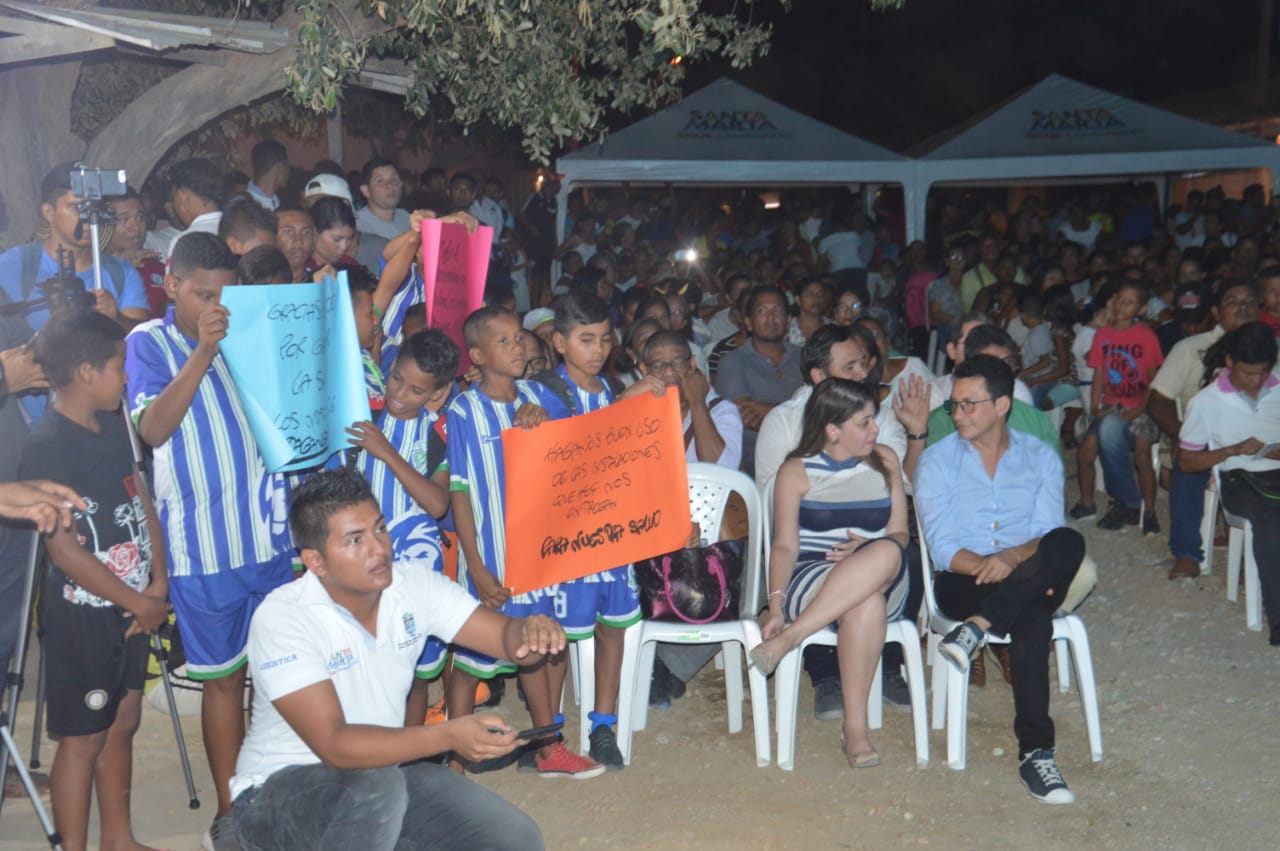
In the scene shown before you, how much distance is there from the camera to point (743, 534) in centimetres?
558

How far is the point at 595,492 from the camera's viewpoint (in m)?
4.69

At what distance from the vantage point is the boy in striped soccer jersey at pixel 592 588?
15.9 feet

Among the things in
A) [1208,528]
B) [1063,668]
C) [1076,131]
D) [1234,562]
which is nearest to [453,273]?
[1063,668]

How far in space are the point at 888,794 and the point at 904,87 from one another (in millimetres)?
32244

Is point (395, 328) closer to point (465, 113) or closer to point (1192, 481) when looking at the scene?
point (465, 113)

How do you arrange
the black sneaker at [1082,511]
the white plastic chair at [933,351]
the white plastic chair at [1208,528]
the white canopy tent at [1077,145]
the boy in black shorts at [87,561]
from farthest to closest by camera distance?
the white canopy tent at [1077,145] → the white plastic chair at [933,351] → the black sneaker at [1082,511] → the white plastic chair at [1208,528] → the boy in black shorts at [87,561]

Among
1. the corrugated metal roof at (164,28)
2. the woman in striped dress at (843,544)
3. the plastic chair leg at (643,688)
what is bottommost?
the plastic chair leg at (643,688)

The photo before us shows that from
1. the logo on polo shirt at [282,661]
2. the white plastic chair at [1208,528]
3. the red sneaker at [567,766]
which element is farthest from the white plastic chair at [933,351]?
the logo on polo shirt at [282,661]

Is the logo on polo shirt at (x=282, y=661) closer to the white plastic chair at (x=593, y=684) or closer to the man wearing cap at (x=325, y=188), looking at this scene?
the white plastic chair at (x=593, y=684)

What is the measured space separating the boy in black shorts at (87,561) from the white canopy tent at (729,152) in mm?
9630

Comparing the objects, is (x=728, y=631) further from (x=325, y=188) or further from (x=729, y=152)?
(x=729, y=152)

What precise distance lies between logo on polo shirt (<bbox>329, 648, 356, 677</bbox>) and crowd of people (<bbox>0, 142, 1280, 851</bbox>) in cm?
1

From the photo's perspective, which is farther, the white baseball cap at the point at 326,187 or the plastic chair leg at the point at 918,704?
the white baseball cap at the point at 326,187

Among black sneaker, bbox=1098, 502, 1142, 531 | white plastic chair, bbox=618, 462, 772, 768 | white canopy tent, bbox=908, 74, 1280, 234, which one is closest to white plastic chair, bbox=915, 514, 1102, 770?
white plastic chair, bbox=618, 462, 772, 768
